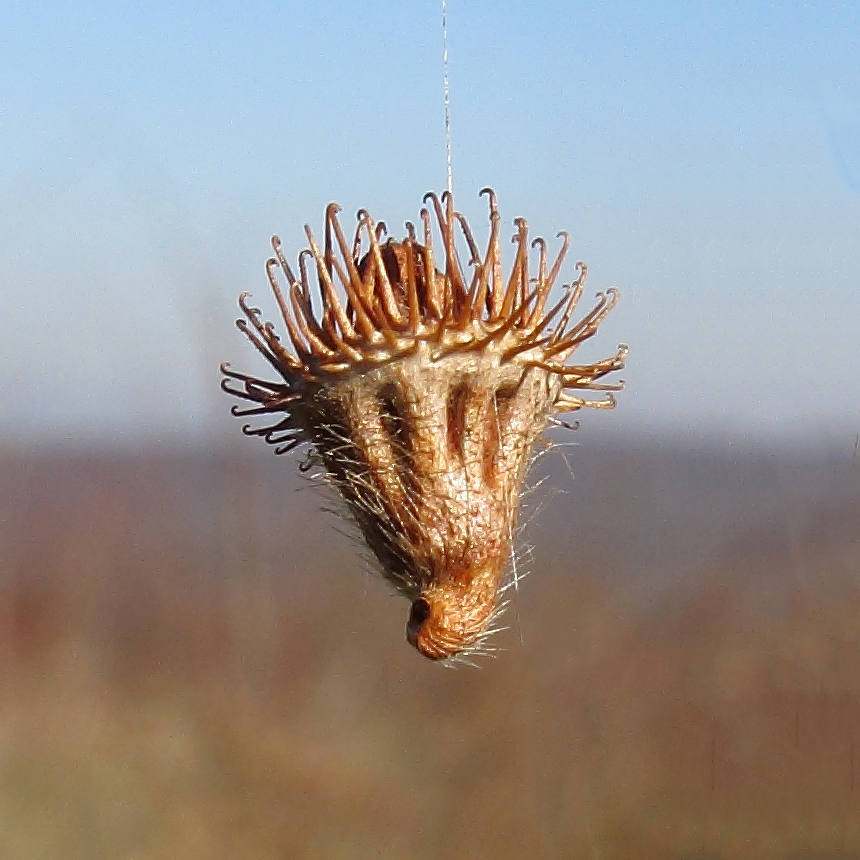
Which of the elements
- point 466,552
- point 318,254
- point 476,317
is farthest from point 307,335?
point 466,552

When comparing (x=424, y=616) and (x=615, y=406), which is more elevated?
(x=615, y=406)

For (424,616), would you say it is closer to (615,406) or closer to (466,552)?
(466,552)

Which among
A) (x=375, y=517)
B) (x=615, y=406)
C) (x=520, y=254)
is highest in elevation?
(x=520, y=254)

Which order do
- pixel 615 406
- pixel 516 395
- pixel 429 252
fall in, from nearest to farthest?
pixel 429 252, pixel 516 395, pixel 615 406

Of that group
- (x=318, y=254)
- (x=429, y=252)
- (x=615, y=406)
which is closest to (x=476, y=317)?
(x=429, y=252)

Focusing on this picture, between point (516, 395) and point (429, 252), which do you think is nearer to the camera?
point (429, 252)

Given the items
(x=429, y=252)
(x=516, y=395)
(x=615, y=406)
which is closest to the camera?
(x=429, y=252)

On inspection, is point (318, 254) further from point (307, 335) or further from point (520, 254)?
point (520, 254)
